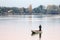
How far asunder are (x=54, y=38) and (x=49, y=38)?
125mm

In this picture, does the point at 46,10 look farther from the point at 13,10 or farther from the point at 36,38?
the point at 36,38

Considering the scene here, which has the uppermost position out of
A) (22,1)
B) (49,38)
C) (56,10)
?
(22,1)

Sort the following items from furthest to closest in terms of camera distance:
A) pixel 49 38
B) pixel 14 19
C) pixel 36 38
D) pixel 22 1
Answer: pixel 14 19 < pixel 22 1 < pixel 49 38 < pixel 36 38

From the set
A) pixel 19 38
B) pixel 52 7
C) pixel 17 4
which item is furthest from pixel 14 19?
pixel 19 38

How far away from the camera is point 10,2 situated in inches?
195

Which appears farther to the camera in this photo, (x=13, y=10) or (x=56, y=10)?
(x=56, y=10)

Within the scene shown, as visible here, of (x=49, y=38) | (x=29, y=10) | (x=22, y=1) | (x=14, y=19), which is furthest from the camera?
(x=14, y=19)

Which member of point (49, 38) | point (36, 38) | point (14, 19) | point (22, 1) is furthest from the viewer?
point (14, 19)

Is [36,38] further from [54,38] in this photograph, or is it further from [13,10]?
[13,10]

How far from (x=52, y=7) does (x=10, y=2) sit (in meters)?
1.39

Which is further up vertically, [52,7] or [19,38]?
[52,7]

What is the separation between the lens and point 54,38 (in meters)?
3.71

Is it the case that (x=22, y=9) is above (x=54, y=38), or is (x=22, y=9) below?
above

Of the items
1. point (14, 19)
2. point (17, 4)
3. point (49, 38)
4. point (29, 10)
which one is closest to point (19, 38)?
point (49, 38)
